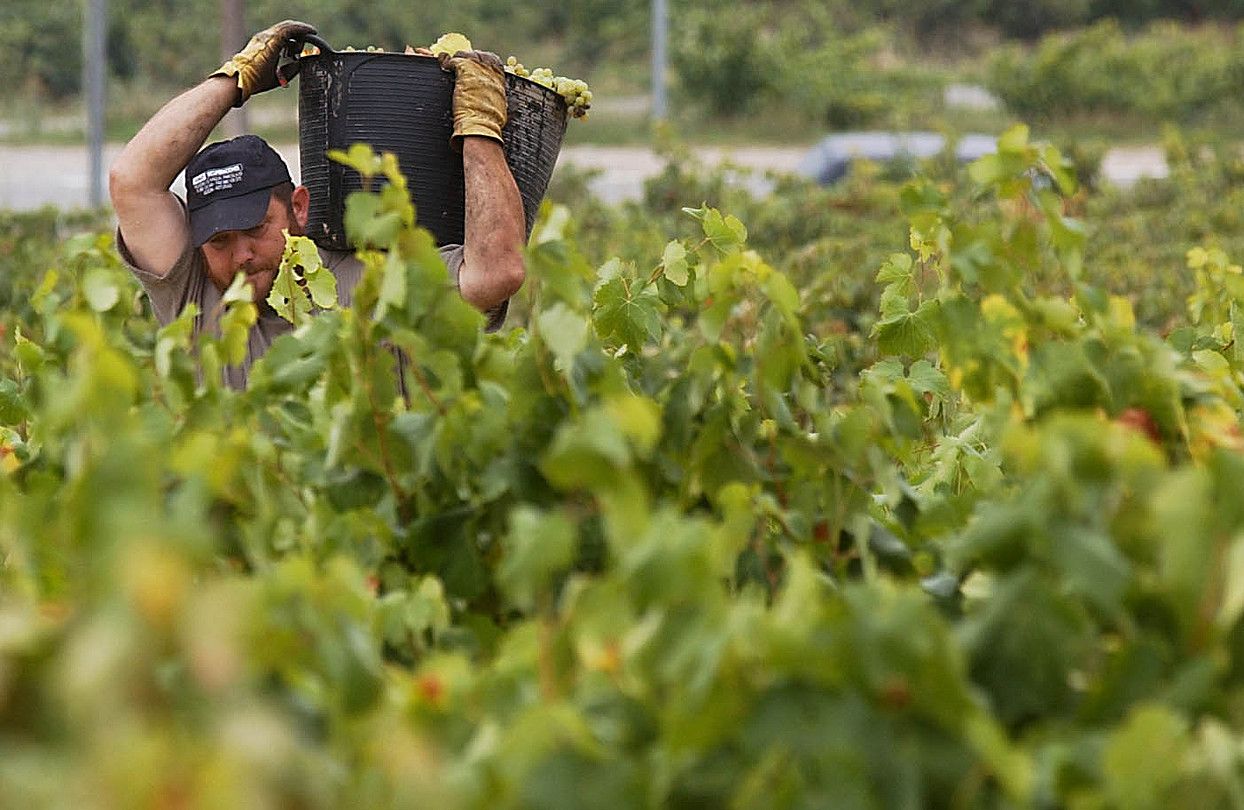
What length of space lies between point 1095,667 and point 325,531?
0.79 meters

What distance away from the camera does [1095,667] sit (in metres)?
1.54

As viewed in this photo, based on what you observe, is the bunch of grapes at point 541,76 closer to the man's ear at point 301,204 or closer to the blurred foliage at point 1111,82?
the man's ear at point 301,204

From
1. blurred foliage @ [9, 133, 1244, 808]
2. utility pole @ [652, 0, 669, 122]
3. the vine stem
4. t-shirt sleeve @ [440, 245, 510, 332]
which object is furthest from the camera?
utility pole @ [652, 0, 669, 122]

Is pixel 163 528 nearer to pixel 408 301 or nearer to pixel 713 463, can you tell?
pixel 408 301

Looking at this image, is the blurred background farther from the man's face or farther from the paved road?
the man's face

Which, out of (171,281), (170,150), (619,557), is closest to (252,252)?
(171,281)

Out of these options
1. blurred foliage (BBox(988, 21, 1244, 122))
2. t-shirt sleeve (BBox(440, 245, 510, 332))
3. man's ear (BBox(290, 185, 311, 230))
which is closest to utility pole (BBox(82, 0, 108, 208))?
man's ear (BBox(290, 185, 311, 230))

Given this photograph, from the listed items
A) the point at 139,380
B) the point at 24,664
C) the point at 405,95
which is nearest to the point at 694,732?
the point at 24,664

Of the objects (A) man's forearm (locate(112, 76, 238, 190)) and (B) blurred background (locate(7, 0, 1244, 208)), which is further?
(B) blurred background (locate(7, 0, 1244, 208))

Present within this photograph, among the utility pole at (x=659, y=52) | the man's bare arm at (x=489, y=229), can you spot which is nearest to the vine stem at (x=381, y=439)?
the man's bare arm at (x=489, y=229)

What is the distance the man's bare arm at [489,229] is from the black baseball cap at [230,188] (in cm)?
47

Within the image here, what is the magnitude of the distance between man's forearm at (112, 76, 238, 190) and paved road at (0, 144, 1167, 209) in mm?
16075

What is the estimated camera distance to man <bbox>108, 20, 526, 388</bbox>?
13.4 ft

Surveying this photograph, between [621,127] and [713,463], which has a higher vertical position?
[713,463]
